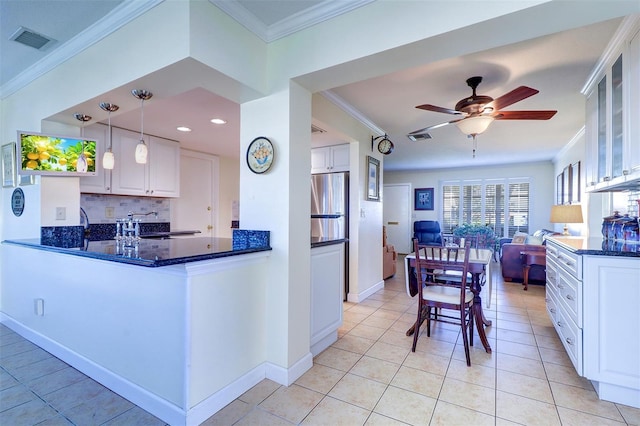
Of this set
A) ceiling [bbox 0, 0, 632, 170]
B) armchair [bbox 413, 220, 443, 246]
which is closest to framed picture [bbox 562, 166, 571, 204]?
ceiling [bbox 0, 0, 632, 170]

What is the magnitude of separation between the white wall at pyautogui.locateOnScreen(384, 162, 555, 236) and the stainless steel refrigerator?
17.2ft

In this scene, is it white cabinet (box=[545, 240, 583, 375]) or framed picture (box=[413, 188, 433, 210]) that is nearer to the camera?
white cabinet (box=[545, 240, 583, 375])

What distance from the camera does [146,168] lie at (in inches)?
161

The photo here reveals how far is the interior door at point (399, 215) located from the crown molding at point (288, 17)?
693cm

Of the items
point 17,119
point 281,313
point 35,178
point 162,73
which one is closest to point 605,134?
point 281,313

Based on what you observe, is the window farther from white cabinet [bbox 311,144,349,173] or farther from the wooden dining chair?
the wooden dining chair

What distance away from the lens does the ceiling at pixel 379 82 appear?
74.0 inches

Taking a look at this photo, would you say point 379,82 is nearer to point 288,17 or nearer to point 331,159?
point 288,17

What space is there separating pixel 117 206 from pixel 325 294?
132 inches

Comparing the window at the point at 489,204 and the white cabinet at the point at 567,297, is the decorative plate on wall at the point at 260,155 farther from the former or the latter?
the window at the point at 489,204

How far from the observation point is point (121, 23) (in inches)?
75.6

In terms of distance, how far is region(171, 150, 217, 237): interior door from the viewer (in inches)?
197

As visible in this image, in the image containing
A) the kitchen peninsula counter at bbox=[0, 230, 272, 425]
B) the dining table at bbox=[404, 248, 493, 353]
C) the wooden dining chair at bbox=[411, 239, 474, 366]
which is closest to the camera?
the kitchen peninsula counter at bbox=[0, 230, 272, 425]

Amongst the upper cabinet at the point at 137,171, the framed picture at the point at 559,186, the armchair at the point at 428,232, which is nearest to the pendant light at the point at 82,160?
the upper cabinet at the point at 137,171
